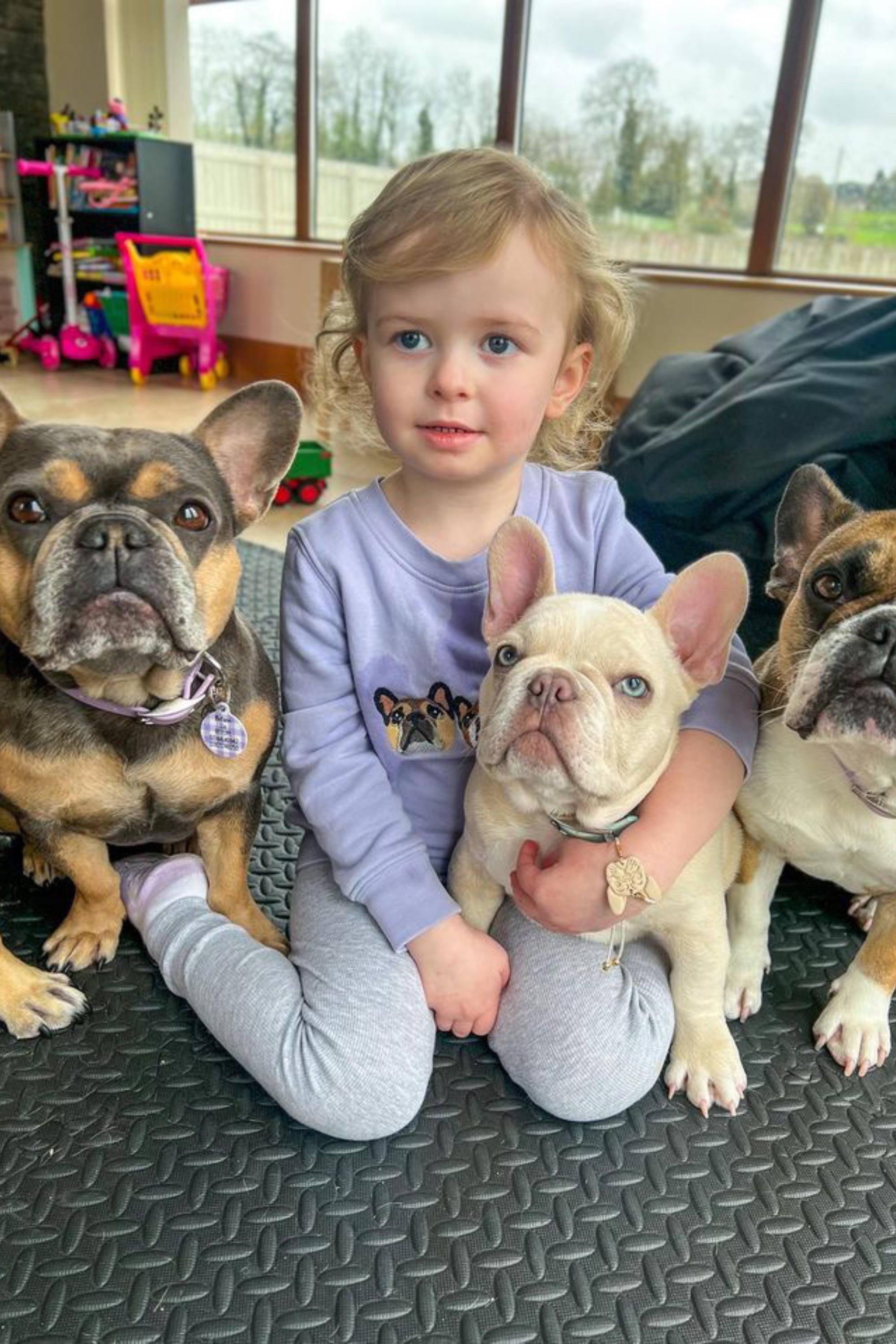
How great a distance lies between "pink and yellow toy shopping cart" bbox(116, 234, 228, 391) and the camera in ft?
16.4

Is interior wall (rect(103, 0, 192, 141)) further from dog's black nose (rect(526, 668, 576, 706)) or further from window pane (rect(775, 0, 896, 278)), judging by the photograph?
dog's black nose (rect(526, 668, 576, 706))

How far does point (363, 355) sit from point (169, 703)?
1.49ft

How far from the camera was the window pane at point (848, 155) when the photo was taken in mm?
3219

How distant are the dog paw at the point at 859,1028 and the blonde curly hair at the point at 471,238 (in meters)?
0.77

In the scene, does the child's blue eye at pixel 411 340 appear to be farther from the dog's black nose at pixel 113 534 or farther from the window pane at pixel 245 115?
the window pane at pixel 245 115

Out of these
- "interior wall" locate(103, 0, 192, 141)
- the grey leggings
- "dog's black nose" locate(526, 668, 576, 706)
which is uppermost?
"interior wall" locate(103, 0, 192, 141)

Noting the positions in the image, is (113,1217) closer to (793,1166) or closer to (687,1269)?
(687,1269)

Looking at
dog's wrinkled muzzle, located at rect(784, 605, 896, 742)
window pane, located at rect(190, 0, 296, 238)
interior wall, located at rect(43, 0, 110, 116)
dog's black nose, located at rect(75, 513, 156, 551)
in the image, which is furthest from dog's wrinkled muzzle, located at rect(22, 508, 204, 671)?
interior wall, located at rect(43, 0, 110, 116)

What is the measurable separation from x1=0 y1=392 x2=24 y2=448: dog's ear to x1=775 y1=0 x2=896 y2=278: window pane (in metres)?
3.20

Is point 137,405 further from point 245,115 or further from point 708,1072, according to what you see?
point 708,1072

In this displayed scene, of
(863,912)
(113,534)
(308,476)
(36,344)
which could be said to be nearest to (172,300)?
(36,344)

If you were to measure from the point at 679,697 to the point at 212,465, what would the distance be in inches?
22.5

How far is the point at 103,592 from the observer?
91cm

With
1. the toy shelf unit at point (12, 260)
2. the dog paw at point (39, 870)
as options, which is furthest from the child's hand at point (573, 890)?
the toy shelf unit at point (12, 260)
